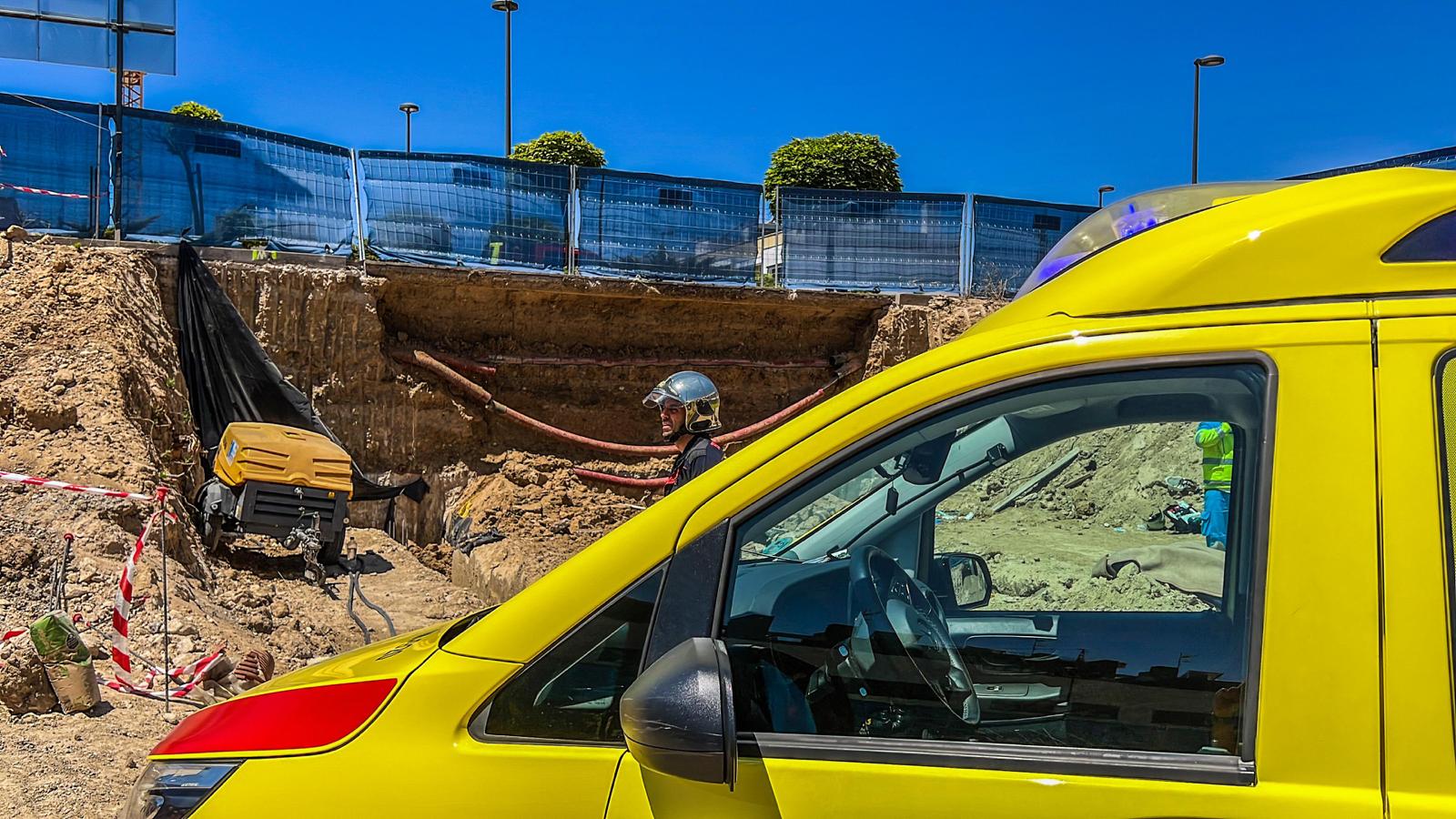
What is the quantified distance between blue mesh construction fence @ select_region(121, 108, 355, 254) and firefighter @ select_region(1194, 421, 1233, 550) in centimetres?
1198

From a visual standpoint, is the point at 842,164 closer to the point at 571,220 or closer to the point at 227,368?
the point at 571,220

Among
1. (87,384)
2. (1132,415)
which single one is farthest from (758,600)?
(87,384)

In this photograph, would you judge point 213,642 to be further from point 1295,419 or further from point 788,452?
point 1295,419

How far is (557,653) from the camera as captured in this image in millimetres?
1807

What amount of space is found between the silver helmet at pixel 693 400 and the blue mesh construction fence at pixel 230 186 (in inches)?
323

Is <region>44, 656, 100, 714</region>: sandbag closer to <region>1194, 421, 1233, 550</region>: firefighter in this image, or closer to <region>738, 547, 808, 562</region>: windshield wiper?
<region>738, 547, 808, 562</region>: windshield wiper

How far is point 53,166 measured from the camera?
10945 mm

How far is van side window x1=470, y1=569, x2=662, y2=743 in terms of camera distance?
1788 mm

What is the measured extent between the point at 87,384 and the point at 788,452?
894cm

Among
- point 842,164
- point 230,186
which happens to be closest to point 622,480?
point 230,186

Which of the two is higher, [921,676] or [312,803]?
[921,676]

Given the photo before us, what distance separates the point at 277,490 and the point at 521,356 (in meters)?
5.00

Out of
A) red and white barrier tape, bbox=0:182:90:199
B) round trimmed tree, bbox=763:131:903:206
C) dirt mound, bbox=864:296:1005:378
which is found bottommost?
dirt mound, bbox=864:296:1005:378

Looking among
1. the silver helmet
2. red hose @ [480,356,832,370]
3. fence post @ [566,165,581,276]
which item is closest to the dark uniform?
the silver helmet
